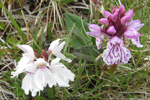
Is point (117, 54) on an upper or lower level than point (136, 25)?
lower

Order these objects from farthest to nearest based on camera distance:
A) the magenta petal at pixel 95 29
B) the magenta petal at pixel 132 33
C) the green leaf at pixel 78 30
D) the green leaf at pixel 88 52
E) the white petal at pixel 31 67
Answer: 1. the green leaf at pixel 78 30
2. the green leaf at pixel 88 52
3. the magenta petal at pixel 95 29
4. the magenta petal at pixel 132 33
5. the white petal at pixel 31 67

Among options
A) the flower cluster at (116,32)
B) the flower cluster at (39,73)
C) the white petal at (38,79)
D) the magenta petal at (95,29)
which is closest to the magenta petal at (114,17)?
the flower cluster at (116,32)

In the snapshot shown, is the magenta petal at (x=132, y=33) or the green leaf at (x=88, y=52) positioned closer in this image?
the magenta petal at (x=132, y=33)

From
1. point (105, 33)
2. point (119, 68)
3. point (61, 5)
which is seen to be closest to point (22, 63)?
point (105, 33)

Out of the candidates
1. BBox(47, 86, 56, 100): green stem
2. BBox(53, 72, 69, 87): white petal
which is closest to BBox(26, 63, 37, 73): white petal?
BBox(53, 72, 69, 87): white petal

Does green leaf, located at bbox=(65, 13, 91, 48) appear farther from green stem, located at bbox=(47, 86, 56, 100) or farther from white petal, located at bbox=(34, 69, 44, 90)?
white petal, located at bbox=(34, 69, 44, 90)

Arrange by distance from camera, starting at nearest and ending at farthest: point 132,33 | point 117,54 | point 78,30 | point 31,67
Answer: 1. point 31,67
2. point 132,33
3. point 117,54
4. point 78,30

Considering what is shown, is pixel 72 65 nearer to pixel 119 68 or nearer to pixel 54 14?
pixel 119 68

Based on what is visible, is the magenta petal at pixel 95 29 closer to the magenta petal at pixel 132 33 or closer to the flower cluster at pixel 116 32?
the flower cluster at pixel 116 32

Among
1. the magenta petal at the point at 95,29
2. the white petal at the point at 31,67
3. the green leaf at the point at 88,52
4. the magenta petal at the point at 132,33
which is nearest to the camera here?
the white petal at the point at 31,67

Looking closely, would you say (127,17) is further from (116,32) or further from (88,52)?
(88,52)

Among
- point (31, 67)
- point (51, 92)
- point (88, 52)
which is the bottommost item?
point (51, 92)

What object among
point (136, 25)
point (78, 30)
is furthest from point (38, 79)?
point (78, 30)
